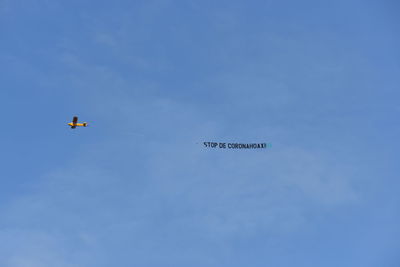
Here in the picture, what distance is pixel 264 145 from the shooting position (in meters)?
187

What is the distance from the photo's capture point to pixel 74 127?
193 meters

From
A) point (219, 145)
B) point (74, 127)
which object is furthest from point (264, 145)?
point (74, 127)

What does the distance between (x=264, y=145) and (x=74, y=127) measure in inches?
3293

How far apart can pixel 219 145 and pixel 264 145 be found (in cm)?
1941

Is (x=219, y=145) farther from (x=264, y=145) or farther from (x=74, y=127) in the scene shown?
(x=74, y=127)

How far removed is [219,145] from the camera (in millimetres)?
185125

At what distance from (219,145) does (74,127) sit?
212ft
